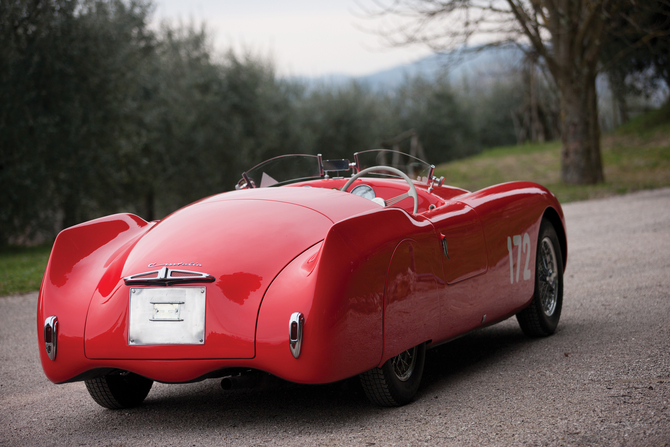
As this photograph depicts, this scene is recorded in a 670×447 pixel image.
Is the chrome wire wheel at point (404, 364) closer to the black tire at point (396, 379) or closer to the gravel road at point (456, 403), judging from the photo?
the black tire at point (396, 379)

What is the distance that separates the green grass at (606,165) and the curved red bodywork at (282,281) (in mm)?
11206

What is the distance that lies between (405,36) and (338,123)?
13.3 meters

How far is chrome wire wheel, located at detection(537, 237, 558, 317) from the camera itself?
171 inches

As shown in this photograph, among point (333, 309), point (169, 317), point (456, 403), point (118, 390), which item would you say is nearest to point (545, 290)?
point (456, 403)

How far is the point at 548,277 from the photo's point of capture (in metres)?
4.41

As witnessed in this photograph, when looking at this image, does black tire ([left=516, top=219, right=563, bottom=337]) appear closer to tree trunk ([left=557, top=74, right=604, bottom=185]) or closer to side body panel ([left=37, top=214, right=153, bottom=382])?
side body panel ([left=37, top=214, right=153, bottom=382])

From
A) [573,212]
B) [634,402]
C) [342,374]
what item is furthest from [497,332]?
[573,212]

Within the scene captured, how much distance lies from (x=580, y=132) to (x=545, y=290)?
12472mm

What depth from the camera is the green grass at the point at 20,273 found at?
25.8 ft

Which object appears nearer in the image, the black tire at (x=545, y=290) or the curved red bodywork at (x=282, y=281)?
the curved red bodywork at (x=282, y=281)

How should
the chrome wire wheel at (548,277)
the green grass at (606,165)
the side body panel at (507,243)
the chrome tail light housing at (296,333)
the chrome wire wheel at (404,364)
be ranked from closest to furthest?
the chrome tail light housing at (296,333), the chrome wire wheel at (404,364), the side body panel at (507,243), the chrome wire wheel at (548,277), the green grass at (606,165)

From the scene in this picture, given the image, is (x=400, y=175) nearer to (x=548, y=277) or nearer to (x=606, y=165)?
(x=548, y=277)

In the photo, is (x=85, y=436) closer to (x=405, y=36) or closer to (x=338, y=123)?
(x=405, y=36)

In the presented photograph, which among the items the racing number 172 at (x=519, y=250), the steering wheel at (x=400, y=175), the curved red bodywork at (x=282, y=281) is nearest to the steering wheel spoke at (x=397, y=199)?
the steering wheel at (x=400, y=175)
